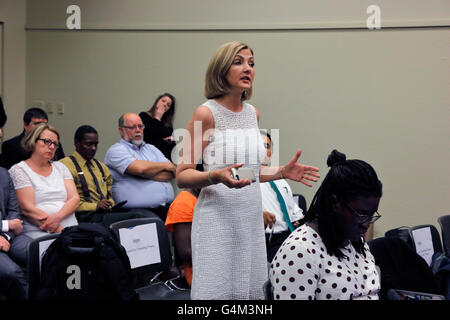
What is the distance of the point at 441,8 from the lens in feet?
17.6

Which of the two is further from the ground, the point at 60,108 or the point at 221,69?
the point at 60,108

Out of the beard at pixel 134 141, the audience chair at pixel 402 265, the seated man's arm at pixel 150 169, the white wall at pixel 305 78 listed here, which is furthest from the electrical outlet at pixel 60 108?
the audience chair at pixel 402 265

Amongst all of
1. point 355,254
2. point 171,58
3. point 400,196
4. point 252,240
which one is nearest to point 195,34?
point 171,58

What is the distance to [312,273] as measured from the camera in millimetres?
1763

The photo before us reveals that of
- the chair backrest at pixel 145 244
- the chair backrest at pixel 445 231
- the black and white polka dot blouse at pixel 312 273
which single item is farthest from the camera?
the chair backrest at pixel 445 231

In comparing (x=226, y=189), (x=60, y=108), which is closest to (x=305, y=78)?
(x=60, y=108)

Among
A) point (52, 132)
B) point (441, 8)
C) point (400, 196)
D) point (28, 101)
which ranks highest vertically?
point (441, 8)

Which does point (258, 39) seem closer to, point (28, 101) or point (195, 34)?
point (195, 34)

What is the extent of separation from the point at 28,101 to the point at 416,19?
4568 millimetres

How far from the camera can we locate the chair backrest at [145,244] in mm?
3660

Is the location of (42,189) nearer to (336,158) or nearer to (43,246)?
(43,246)

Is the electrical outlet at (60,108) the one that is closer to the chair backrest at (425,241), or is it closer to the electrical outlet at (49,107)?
the electrical outlet at (49,107)

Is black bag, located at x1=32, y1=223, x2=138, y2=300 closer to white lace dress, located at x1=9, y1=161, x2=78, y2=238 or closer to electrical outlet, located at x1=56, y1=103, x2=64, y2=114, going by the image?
white lace dress, located at x1=9, y1=161, x2=78, y2=238

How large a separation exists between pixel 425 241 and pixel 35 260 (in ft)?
8.02
